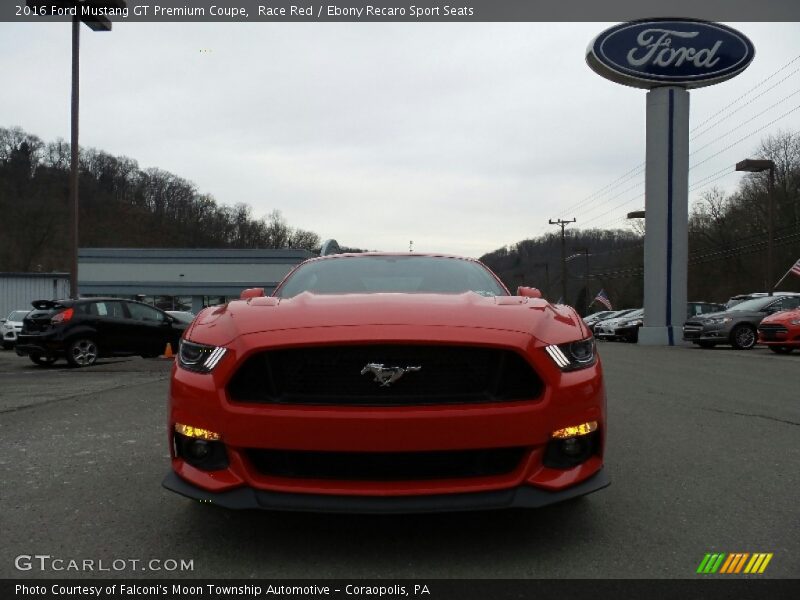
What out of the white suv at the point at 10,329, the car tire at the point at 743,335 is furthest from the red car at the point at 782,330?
the white suv at the point at 10,329

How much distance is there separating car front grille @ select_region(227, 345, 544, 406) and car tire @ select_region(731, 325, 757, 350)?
18370mm

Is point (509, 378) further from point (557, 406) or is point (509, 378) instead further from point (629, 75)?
point (629, 75)

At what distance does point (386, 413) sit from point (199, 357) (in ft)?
2.92

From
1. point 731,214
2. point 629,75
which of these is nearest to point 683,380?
point 629,75

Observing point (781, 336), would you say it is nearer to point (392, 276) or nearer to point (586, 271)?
point (392, 276)

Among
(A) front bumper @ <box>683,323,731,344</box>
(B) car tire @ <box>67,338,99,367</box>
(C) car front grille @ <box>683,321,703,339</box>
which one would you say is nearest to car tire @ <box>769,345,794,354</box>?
(A) front bumper @ <box>683,323,731,344</box>

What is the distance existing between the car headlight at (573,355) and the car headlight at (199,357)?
136 centimetres

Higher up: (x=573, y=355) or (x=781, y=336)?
(x=573, y=355)

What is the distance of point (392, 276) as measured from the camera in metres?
4.50

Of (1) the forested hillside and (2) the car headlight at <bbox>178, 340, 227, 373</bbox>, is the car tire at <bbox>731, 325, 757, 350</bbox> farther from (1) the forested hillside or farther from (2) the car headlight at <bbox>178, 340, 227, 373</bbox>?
(1) the forested hillside

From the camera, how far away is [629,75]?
24.4 m

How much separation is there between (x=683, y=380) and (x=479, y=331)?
311 inches

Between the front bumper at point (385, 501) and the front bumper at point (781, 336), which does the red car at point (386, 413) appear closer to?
the front bumper at point (385, 501)

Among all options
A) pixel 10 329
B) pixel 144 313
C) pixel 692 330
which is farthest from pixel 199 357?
pixel 10 329
